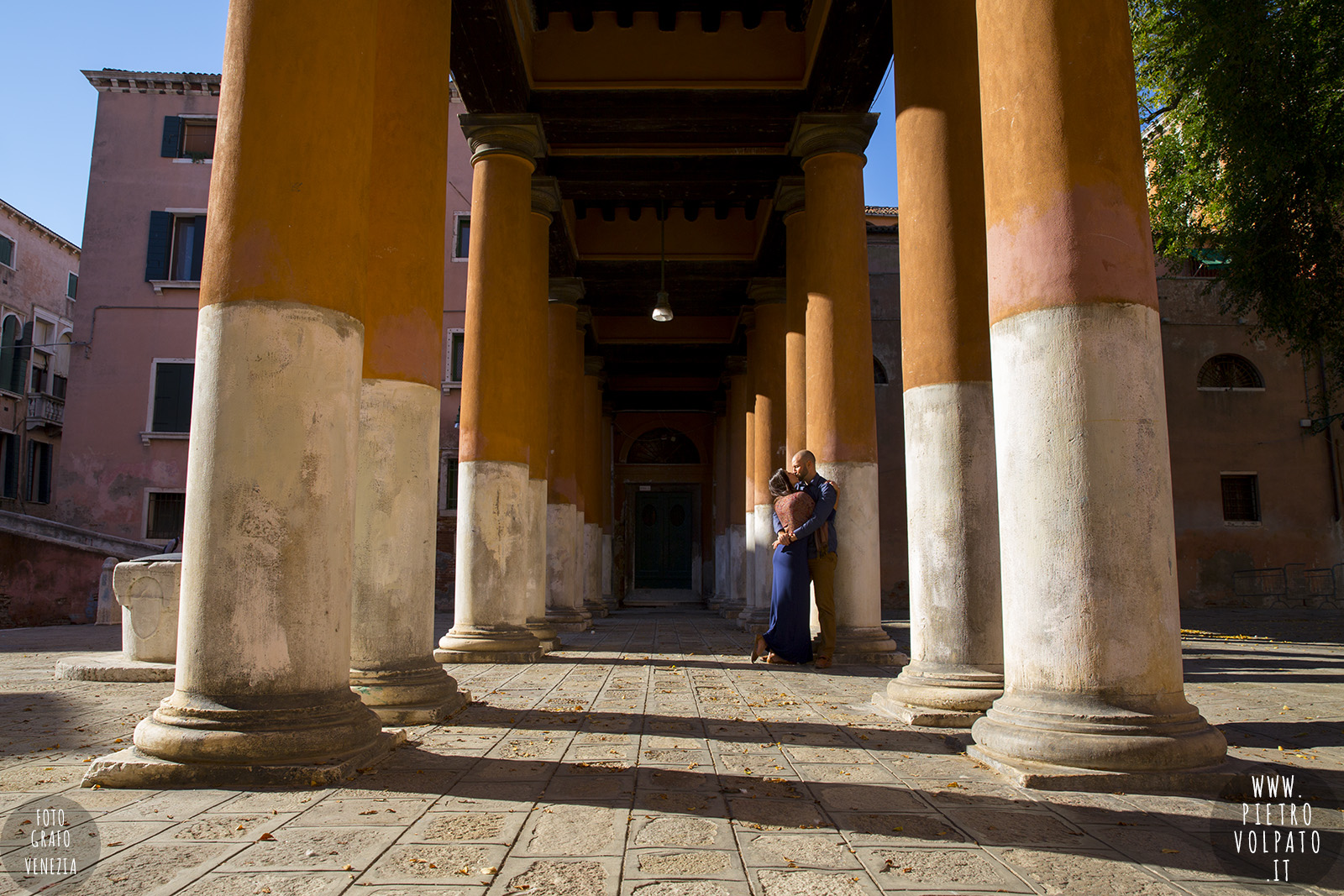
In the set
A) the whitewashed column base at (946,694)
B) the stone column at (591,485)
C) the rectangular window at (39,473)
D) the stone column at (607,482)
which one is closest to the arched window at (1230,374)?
the stone column at (591,485)

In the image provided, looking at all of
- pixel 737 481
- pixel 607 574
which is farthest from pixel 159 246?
pixel 737 481

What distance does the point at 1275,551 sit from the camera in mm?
20578

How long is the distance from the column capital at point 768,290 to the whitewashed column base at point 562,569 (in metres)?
4.86

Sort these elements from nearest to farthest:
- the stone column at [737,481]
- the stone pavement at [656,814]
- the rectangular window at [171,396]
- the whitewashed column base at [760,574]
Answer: the stone pavement at [656,814], the whitewashed column base at [760,574], the stone column at [737,481], the rectangular window at [171,396]

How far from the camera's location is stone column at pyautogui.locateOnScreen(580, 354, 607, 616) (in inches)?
686

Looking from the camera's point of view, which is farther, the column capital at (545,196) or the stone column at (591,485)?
the stone column at (591,485)

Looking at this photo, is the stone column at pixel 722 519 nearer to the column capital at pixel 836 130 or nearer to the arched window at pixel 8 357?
the column capital at pixel 836 130

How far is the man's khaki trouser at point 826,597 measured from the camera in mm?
8055

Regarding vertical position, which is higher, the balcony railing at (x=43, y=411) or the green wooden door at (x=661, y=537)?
the balcony railing at (x=43, y=411)

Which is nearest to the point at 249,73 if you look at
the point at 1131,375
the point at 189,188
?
the point at 1131,375

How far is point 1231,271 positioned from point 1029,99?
8.81m

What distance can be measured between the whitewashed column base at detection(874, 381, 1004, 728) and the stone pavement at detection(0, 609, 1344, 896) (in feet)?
1.45

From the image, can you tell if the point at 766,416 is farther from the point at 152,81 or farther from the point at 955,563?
the point at 152,81

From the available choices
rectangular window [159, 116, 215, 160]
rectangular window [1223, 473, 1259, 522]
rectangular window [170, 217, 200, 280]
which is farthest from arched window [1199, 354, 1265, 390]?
rectangular window [159, 116, 215, 160]
